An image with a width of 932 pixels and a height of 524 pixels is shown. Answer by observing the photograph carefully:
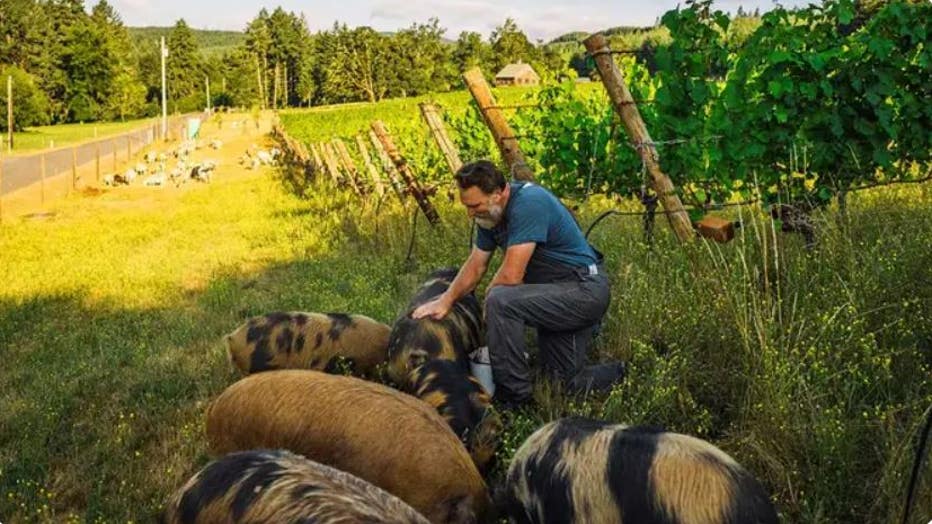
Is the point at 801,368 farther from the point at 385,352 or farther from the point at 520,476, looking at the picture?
the point at 385,352

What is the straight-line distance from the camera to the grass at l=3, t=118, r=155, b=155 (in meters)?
50.6

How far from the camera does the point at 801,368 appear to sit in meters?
4.71

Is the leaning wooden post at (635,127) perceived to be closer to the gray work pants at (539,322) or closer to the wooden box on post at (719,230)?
the wooden box on post at (719,230)

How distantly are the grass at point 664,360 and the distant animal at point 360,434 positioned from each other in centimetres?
64

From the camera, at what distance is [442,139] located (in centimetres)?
1079

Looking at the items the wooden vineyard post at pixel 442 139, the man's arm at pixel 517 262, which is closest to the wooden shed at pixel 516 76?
the wooden vineyard post at pixel 442 139

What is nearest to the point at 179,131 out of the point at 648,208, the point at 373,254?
the point at 373,254

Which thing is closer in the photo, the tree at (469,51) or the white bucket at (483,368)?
the white bucket at (483,368)

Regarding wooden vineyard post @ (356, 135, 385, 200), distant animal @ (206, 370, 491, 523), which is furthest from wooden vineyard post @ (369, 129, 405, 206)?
distant animal @ (206, 370, 491, 523)

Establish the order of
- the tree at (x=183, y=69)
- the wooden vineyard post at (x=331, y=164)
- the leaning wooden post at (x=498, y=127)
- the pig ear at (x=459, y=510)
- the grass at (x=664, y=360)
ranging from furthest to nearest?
the tree at (x=183, y=69) < the wooden vineyard post at (x=331, y=164) < the leaning wooden post at (x=498, y=127) < the grass at (x=664, y=360) < the pig ear at (x=459, y=510)

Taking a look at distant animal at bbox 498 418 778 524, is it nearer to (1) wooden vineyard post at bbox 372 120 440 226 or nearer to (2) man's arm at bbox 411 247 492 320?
(2) man's arm at bbox 411 247 492 320

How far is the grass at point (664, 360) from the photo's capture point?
4.19m

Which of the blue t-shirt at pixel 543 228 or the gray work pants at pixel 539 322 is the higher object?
the blue t-shirt at pixel 543 228

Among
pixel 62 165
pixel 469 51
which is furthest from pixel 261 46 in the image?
pixel 62 165
